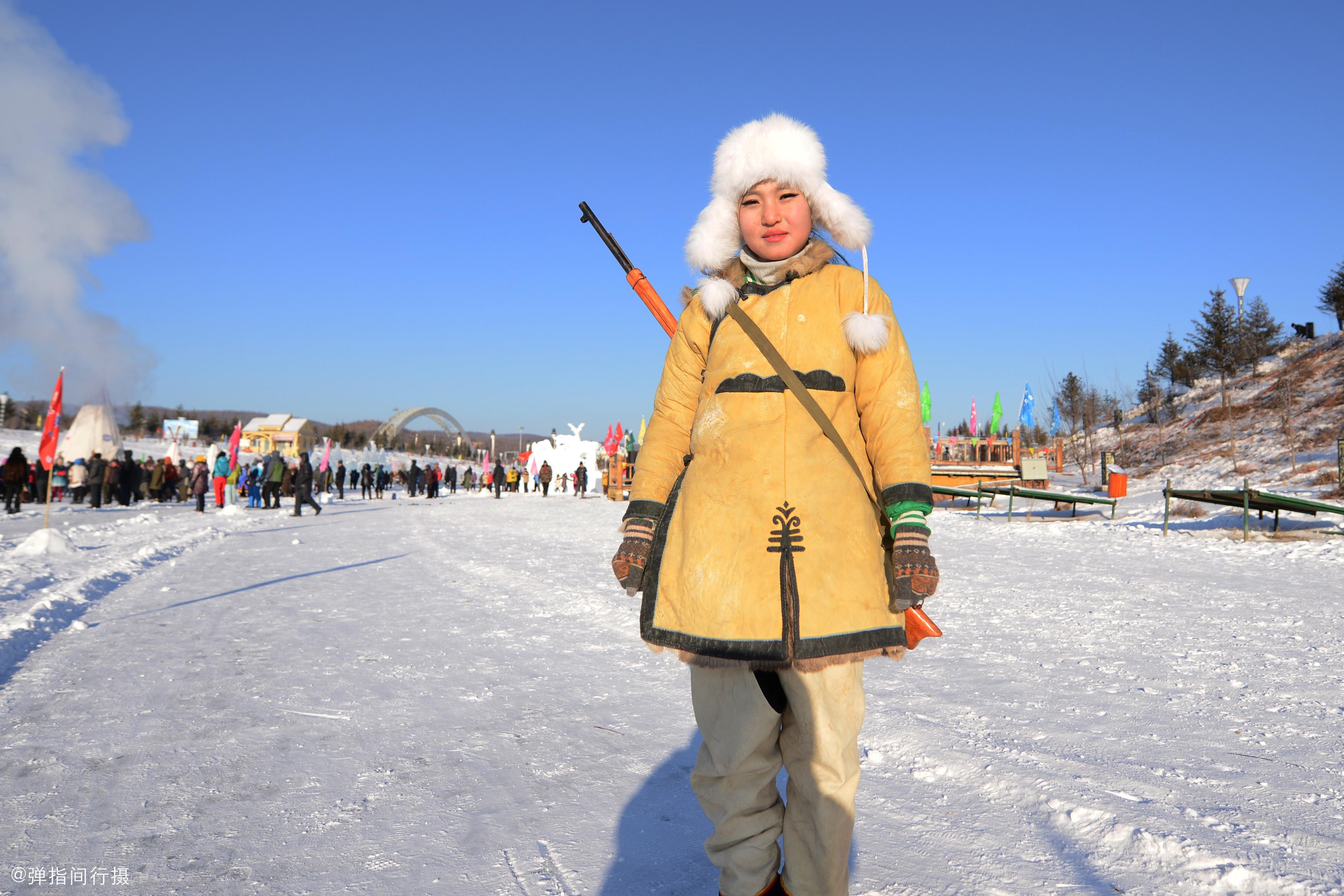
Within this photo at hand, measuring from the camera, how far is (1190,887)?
1.99 m

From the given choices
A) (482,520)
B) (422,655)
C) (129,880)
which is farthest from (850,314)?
(482,520)

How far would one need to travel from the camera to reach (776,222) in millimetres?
2029

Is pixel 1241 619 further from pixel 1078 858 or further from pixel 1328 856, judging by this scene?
pixel 1078 858

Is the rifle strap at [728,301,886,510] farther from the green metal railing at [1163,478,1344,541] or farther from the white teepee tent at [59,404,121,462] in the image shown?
the white teepee tent at [59,404,121,462]

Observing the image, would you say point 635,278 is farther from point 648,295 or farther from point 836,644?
point 836,644

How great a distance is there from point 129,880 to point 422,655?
255cm

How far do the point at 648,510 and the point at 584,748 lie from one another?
159 centimetres

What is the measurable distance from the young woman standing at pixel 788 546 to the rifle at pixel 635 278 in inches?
44.6

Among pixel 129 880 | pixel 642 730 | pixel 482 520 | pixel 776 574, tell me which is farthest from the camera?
pixel 482 520

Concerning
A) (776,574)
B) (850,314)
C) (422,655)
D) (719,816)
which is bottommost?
(422,655)

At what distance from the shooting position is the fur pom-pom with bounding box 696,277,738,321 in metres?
1.97

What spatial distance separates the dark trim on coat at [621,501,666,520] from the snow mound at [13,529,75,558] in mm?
9540

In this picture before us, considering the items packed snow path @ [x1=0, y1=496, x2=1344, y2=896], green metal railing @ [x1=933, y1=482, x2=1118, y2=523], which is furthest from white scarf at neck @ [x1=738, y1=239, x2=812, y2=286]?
green metal railing @ [x1=933, y1=482, x2=1118, y2=523]

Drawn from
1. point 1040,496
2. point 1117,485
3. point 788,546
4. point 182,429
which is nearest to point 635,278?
point 788,546
